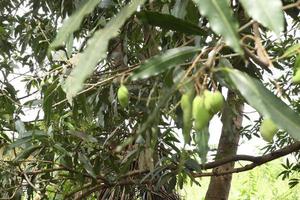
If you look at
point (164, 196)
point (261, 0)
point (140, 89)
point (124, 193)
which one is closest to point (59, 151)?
point (140, 89)

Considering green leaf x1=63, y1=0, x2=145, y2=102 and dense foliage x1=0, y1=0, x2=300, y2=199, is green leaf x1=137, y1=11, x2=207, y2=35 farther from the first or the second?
green leaf x1=63, y1=0, x2=145, y2=102

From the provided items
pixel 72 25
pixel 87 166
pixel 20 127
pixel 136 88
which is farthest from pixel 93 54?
pixel 20 127

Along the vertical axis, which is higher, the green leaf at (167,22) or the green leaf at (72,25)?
the green leaf at (167,22)

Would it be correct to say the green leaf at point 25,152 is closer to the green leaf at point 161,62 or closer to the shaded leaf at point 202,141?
the shaded leaf at point 202,141

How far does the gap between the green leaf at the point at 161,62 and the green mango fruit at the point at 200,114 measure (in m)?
0.06

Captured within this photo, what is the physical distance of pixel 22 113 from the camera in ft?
5.56

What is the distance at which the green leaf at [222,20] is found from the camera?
48 cm

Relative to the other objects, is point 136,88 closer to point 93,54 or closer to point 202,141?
point 202,141

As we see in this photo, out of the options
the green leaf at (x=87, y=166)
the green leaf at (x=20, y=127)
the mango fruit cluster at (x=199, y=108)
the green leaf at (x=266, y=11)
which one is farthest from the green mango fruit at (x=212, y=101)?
the green leaf at (x=20, y=127)

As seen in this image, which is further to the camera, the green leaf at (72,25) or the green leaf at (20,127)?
the green leaf at (20,127)

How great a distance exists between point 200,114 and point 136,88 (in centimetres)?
79

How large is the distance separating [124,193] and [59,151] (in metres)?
0.55

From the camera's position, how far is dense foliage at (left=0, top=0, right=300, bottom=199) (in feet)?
1.84

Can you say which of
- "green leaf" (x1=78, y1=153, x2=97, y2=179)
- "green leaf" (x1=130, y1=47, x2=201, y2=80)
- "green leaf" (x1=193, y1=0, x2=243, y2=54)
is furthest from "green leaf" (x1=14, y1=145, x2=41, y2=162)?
"green leaf" (x1=193, y1=0, x2=243, y2=54)
